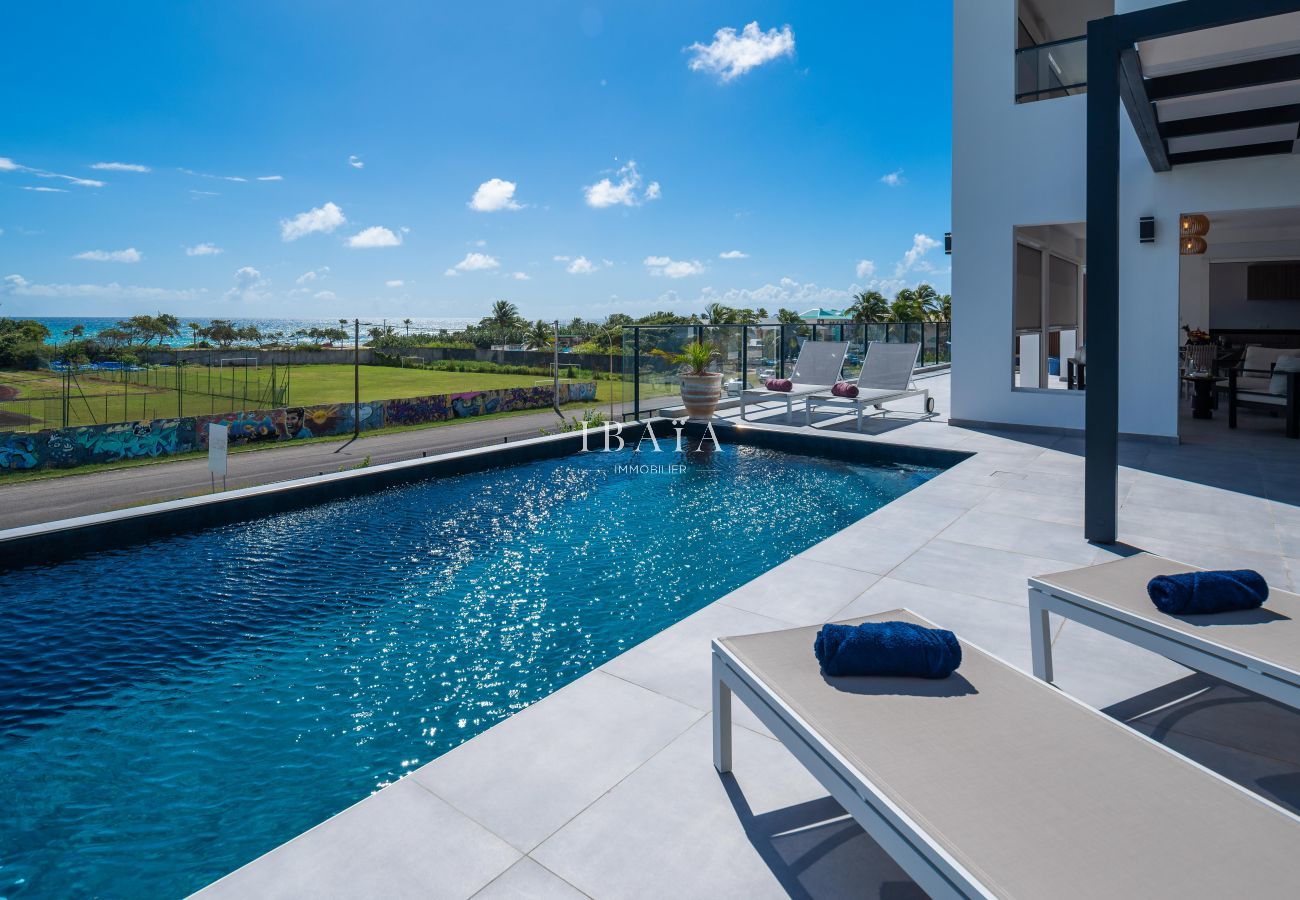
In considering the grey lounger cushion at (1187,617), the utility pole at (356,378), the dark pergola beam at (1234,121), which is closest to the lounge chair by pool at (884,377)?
the dark pergola beam at (1234,121)

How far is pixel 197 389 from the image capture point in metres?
28.3

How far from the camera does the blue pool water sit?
2.69m

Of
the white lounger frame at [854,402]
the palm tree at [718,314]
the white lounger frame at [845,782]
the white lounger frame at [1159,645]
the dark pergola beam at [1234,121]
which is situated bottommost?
the white lounger frame at [845,782]

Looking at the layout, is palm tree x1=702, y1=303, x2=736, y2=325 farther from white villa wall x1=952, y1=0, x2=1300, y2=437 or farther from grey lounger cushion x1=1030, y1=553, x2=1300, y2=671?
grey lounger cushion x1=1030, y1=553, x2=1300, y2=671

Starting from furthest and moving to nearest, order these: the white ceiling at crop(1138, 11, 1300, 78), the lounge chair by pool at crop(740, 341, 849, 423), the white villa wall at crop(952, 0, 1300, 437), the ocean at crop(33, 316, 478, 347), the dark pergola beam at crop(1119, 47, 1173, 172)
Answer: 1. the ocean at crop(33, 316, 478, 347)
2. the lounge chair by pool at crop(740, 341, 849, 423)
3. the white villa wall at crop(952, 0, 1300, 437)
4. the dark pergola beam at crop(1119, 47, 1173, 172)
5. the white ceiling at crop(1138, 11, 1300, 78)

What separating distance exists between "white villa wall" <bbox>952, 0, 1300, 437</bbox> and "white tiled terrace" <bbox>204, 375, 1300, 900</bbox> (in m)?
4.29

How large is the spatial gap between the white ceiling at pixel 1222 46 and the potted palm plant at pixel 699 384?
642 centimetres

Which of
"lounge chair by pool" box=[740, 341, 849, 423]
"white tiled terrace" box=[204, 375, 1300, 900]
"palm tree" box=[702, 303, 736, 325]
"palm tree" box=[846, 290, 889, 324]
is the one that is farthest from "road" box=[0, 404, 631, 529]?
"palm tree" box=[846, 290, 889, 324]

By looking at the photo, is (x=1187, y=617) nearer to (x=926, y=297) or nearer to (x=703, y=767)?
(x=703, y=767)

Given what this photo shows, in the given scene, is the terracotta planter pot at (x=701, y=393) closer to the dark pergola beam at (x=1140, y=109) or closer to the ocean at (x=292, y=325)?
the dark pergola beam at (x=1140, y=109)

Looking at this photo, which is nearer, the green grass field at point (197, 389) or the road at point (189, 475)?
the road at point (189, 475)

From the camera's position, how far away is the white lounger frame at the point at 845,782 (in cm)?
138

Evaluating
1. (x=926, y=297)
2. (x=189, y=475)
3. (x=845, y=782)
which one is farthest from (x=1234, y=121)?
(x=926, y=297)

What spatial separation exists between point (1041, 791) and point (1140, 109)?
21.9 feet
